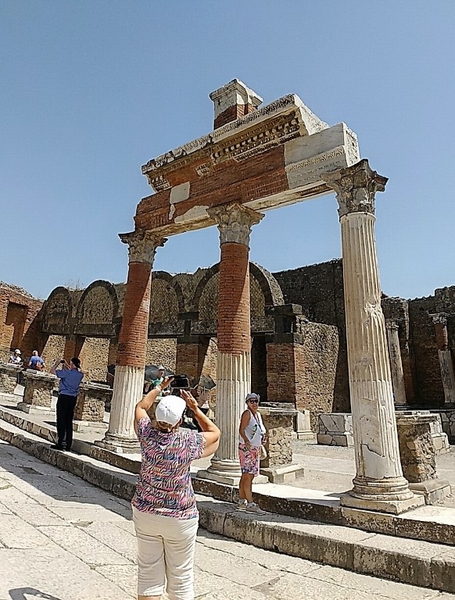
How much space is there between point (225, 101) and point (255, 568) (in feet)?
26.6

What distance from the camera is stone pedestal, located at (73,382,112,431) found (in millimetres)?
12273

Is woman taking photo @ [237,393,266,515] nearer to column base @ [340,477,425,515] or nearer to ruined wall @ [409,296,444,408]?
column base @ [340,477,425,515]

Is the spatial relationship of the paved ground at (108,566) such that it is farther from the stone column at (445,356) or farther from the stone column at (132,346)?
the stone column at (445,356)

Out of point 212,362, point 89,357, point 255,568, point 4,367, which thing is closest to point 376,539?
point 255,568

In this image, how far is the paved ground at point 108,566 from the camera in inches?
124

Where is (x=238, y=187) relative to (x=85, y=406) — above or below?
above

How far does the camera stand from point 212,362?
58.8ft

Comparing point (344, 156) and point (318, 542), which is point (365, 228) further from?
point (318, 542)

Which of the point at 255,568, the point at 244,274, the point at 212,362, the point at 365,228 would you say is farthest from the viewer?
the point at 212,362

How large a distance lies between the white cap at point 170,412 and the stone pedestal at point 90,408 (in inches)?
402

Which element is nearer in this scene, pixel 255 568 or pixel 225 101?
pixel 255 568

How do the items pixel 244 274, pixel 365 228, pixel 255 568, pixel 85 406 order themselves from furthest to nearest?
pixel 85 406 < pixel 244 274 < pixel 365 228 < pixel 255 568

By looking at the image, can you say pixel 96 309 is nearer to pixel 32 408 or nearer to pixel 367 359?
pixel 32 408

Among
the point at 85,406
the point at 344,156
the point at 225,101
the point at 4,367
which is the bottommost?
the point at 85,406
